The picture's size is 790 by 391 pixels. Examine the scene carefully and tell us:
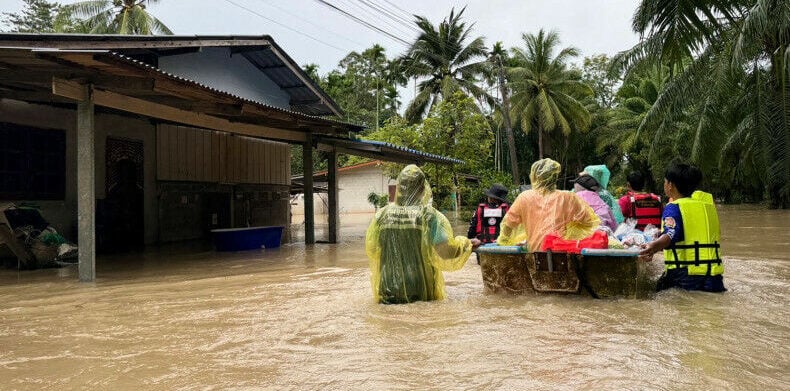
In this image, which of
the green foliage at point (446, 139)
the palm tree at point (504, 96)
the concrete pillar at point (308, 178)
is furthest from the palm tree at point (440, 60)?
the concrete pillar at point (308, 178)

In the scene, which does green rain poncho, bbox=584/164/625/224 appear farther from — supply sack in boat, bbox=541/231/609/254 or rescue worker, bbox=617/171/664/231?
supply sack in boat, bbox=541/231/609/254

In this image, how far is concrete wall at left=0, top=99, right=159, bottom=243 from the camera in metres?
10.8

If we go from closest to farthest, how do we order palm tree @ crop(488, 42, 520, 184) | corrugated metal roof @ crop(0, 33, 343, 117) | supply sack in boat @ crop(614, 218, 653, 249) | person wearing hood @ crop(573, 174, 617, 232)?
supply sack in boat @ crop(614, 218, 653, 249) < person wearing hood @ crop(573, 174, 617, 232) < corrugated metal roof @ crop(0, 33, 343, 117) < palm tree @ crop(488, 42, 520, 184)

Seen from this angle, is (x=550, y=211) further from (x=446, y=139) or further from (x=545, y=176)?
(x=446, y=139)

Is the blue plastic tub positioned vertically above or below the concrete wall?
below

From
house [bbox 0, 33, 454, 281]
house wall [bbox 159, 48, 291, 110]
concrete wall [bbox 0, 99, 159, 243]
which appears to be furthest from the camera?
house wall [bbox 159, 48, 291, 110]

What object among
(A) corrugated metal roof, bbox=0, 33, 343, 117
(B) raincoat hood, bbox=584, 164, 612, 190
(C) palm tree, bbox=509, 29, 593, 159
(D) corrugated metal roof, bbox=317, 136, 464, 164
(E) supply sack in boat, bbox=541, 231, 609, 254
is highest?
(C) palm tree, bbox=509, 29, 593, 159

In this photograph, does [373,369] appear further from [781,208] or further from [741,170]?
[781,208]

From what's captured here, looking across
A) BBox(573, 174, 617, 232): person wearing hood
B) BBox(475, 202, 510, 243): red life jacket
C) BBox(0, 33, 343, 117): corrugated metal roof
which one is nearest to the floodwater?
BBox(475, 202, 510, 243): red life jacket

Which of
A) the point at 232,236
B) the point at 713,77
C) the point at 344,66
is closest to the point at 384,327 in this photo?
the point at 232,236

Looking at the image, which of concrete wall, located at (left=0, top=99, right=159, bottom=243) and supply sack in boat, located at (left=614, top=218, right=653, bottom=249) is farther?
concrete wall, located at (left=0, top=99, right=159, bottom=243)

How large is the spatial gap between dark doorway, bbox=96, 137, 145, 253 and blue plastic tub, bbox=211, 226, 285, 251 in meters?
2.00

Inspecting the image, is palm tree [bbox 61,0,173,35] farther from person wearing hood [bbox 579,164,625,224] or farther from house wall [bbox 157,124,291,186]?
person wearing hood [bbox 579,164,625,224]

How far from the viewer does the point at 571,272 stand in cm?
582
